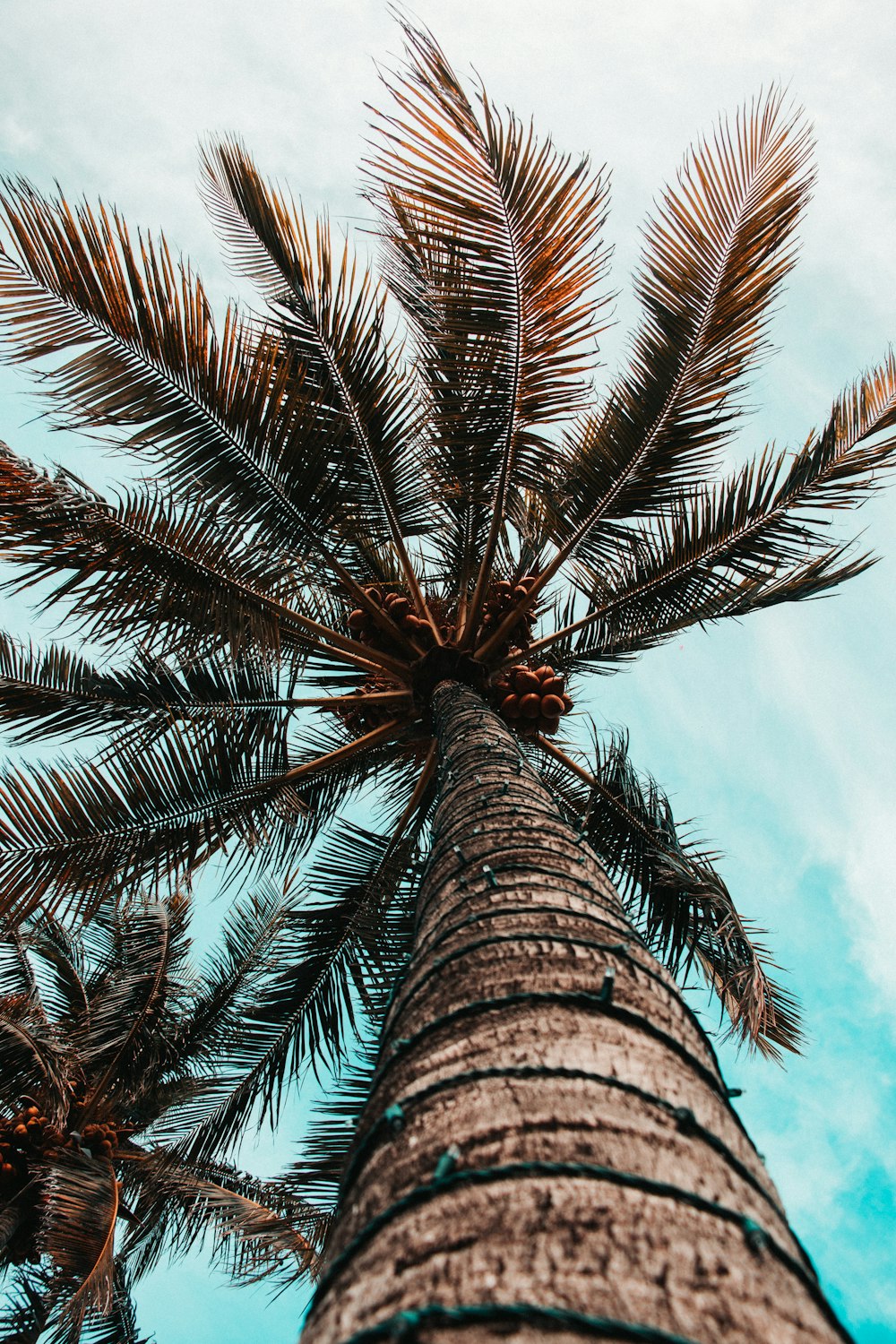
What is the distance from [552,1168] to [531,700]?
4081 mm

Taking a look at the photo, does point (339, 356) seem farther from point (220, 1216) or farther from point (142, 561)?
point (220, 1216)

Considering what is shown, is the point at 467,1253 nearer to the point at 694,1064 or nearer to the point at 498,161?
the point at 694,1064

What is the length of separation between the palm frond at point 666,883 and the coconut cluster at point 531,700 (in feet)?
1.46

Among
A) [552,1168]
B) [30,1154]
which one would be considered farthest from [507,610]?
[30,1154]

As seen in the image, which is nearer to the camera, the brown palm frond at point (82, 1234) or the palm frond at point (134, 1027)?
the brown palm frond at point (82, 1234)

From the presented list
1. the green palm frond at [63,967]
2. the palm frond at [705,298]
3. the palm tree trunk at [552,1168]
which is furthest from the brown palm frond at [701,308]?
the green palm frond at [63,967]

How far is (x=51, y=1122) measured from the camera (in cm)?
746

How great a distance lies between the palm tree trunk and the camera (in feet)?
3.26

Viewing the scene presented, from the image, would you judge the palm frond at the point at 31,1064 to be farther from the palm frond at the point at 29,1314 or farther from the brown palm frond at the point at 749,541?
the brown palm frond at the point at 749,541

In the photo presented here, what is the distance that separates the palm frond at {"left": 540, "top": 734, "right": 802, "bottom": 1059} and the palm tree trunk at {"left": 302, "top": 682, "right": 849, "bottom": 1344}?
3599mm

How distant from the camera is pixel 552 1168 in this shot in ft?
4.01

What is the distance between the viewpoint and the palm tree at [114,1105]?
6.07 meters

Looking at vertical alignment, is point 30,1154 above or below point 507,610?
below

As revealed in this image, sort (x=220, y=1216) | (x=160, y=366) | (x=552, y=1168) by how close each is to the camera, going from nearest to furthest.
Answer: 1. (x=552, y=1168)
2. (x=160, y=366)
3. (x=220, y=1216)
